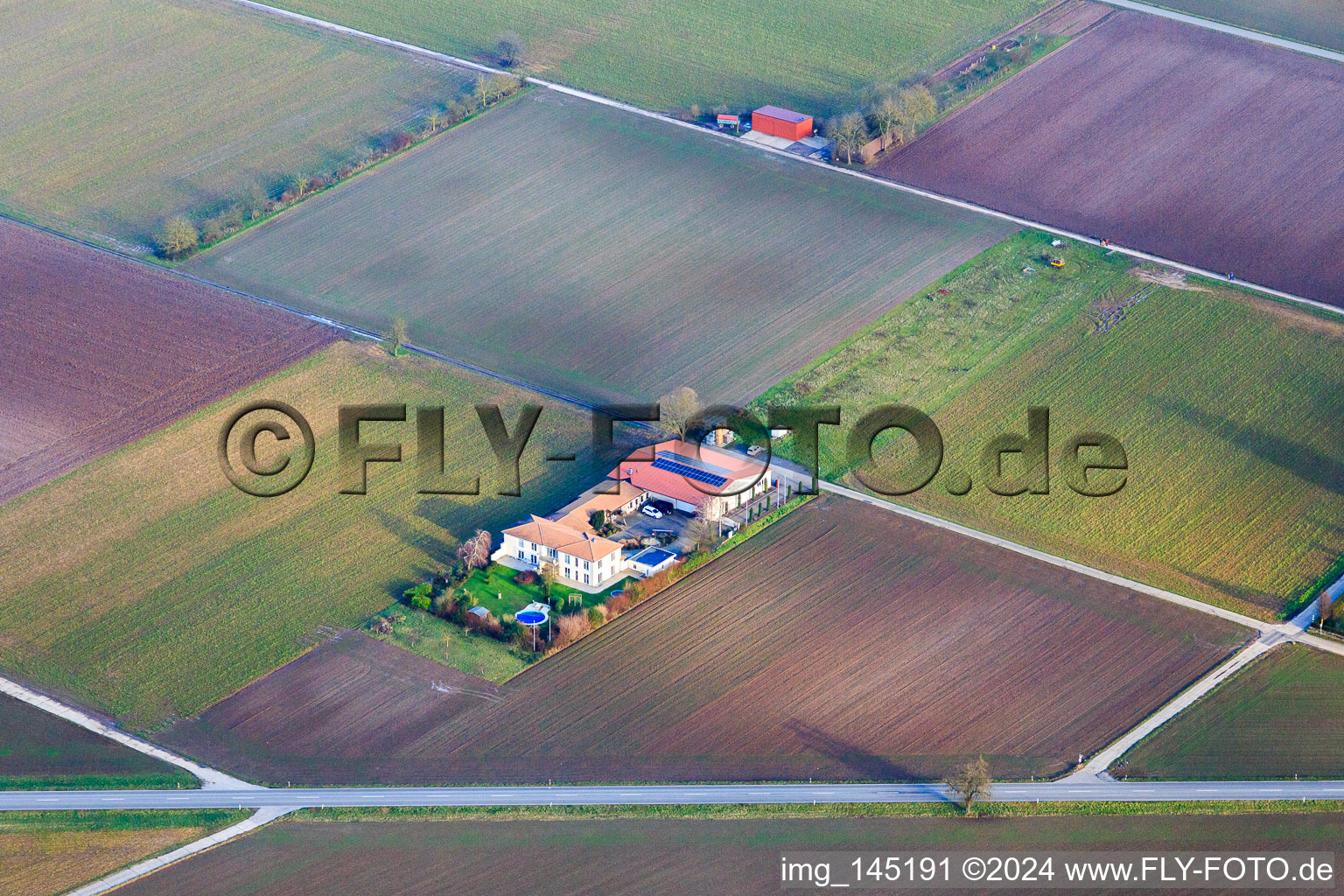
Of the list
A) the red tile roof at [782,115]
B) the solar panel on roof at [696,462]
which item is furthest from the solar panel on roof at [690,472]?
the red tile roof at [782,115]

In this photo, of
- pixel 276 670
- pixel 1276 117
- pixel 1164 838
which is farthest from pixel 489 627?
pixel 1276 117

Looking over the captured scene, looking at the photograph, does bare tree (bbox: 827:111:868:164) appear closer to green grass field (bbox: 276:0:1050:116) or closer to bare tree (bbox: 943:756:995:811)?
green grass field (bbox: 276:0:1050:116)

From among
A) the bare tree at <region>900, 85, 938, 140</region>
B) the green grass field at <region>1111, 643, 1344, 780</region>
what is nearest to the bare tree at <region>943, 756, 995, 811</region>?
the green grass field at <region>1111, 643, 1344, 780</region>

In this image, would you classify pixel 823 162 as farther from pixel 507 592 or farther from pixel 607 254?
pixel 507 592

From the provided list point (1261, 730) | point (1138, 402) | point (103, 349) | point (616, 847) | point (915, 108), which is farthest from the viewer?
point (915, 108)

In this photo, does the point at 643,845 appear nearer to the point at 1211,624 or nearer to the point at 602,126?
the point at 1211,624

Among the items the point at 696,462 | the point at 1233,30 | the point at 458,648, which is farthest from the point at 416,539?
the point at 1233,30

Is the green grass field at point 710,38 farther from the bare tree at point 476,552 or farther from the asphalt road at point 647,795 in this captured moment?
the asphalt road at point 647,795
